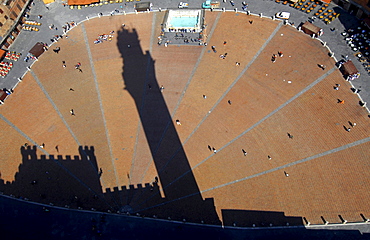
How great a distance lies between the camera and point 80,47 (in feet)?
241

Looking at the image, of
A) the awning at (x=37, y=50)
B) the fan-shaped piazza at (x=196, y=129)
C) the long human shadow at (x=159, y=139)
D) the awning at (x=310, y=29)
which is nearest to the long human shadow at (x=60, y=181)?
the fan-shaped piazza at (x=196, y=129)

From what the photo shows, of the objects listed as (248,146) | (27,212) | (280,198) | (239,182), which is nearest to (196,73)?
(248,146)

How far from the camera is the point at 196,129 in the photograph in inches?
2254

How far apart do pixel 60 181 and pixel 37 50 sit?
115 feet

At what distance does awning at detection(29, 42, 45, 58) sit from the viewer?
71.9 meters

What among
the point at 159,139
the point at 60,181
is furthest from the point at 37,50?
the point at 159,139

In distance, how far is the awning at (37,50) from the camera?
71.9 metres

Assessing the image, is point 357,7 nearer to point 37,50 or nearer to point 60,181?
point 60,181

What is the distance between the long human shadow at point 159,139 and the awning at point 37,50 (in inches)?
698

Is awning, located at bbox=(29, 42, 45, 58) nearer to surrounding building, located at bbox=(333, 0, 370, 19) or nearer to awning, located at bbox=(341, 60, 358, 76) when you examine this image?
awning, located at bbox=(341, 60, 358, 76)

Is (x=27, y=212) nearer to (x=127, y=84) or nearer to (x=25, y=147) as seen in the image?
(x=25, y=147)

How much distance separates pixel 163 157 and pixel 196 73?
68.1 ft

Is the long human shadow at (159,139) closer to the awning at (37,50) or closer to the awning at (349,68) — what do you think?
the awning at (37,50)

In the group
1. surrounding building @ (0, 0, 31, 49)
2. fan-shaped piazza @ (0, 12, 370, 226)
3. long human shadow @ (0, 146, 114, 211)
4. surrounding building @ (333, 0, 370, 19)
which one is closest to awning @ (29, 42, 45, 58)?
fan-shaped piazza @ (0, 12, 370, 226)
